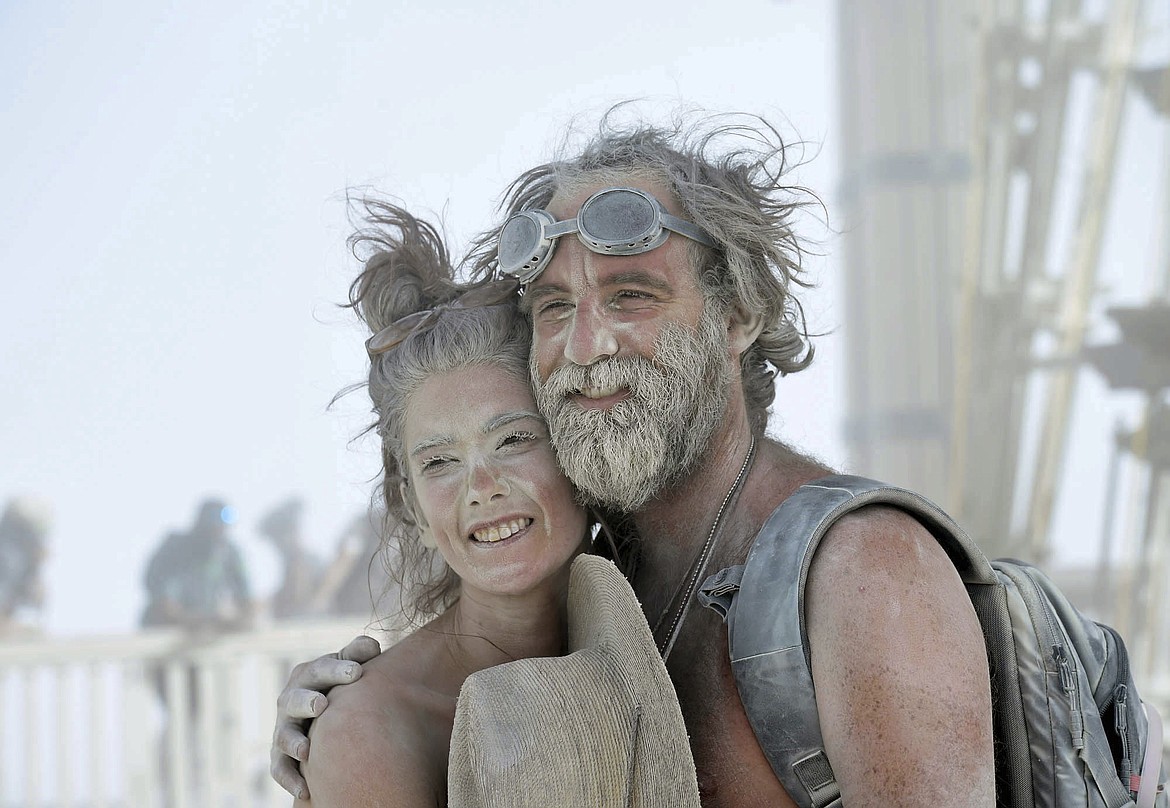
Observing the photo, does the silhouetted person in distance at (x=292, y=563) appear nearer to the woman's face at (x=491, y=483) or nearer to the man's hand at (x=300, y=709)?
the man's hand at (x=300, y=709)

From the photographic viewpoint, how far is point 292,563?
297 inches

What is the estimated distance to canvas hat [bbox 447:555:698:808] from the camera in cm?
144

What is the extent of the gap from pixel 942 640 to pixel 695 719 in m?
0.42

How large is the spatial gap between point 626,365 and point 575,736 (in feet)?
2.27

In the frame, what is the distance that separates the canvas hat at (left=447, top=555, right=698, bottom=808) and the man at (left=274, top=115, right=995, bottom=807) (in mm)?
231

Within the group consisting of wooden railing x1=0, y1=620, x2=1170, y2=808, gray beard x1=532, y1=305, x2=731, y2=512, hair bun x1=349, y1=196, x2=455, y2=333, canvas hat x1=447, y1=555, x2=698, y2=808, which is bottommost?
wooden railing x1=0, y1=620, x2=1170, y2=808

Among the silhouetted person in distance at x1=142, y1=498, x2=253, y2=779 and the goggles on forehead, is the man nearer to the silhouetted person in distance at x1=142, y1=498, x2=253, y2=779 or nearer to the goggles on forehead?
the goggles on forehead

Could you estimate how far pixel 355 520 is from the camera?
Answer: 6.95 meters

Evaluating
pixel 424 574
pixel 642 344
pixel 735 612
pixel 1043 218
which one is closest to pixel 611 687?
pixel 735 612

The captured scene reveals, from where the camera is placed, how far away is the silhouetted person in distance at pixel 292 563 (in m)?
7.20

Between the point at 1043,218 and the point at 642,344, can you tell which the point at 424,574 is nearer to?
the point at 642,344

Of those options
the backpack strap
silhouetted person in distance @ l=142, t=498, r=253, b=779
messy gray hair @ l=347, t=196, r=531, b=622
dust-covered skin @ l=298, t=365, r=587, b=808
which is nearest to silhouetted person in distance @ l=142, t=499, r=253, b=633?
silhouetted person in distance @ l=142, t=498, r=253, b=779

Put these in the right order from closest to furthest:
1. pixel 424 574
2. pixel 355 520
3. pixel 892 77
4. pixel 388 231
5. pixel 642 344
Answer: pixel 642 344 → pixel 388 231 → pixel 424 574 → pixel 355 520 → pixel 892 77

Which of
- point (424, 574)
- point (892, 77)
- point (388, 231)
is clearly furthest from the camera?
point (892, 77)
